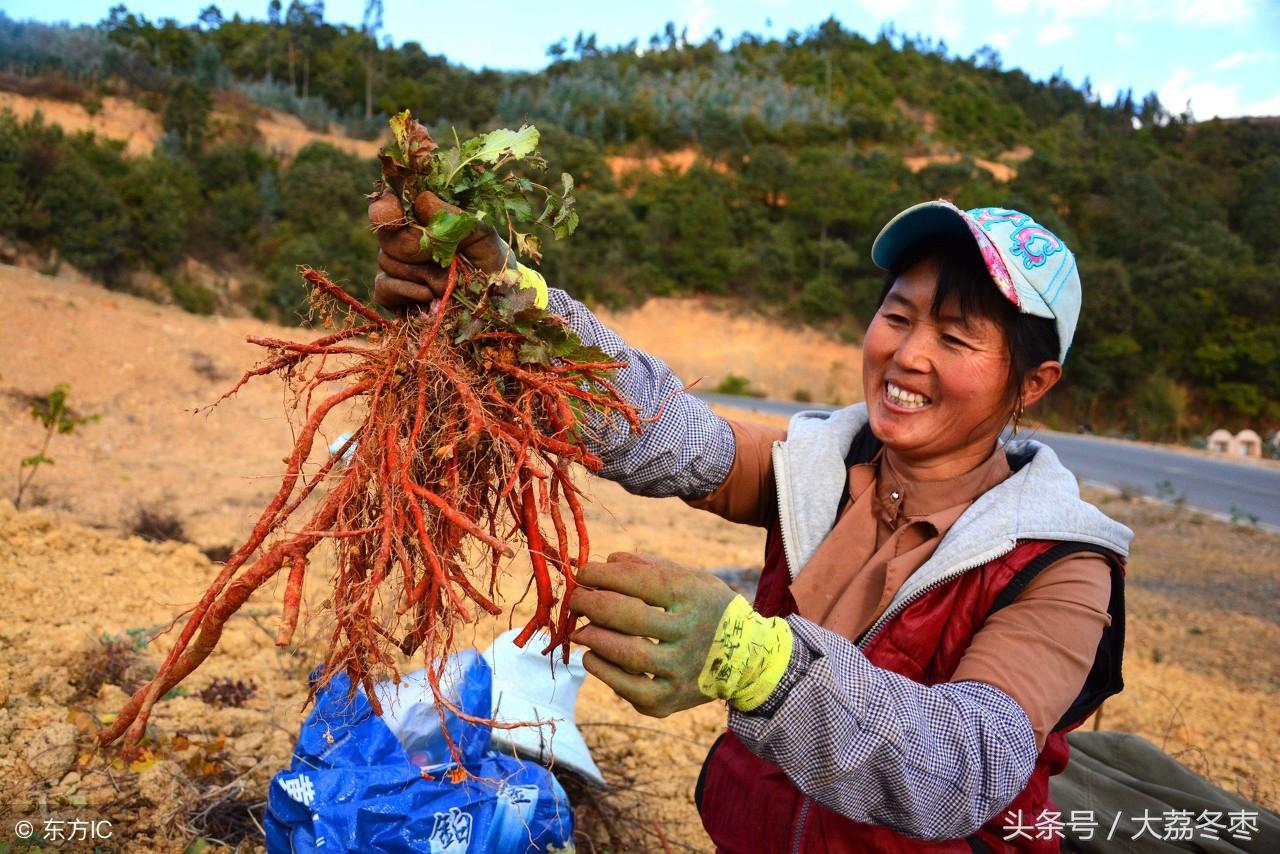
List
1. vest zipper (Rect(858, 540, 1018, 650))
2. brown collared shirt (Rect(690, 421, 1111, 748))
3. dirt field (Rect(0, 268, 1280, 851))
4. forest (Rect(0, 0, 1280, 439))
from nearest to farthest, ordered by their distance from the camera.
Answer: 1. brown collared shirt (Rect(690, 421, 1111, 748))
2. vest zipper (Rect(858, 540, 1018, 650))
3. dirt field (Rect(0, 268, 1280, 851))
4. forest (Rect(0, 0, 1280, 439))

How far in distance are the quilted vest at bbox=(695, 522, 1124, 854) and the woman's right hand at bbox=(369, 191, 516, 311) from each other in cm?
98

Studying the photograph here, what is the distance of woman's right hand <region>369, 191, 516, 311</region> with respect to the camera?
1.57 meters

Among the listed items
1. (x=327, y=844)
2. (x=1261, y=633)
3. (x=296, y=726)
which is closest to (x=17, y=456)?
(x=296, y=726)

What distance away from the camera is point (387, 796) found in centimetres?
177

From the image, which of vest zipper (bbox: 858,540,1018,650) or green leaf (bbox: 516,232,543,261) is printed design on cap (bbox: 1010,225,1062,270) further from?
green leaf (bbox: 516,232,543,261)

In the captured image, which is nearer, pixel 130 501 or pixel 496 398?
pixel 496 398

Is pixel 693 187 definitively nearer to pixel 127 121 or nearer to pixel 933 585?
pixel 127 121

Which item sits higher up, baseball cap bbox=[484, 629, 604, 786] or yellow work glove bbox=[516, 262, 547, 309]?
yellow work glove bbox=[516, 262, 547, 309]

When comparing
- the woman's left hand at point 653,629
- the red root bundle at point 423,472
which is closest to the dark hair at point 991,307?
the red root bundle at point 423,472

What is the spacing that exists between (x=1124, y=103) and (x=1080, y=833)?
5388cm

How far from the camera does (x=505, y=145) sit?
1.61m

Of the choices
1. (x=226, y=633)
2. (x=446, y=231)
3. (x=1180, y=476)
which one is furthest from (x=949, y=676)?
(x=1180, y=476)

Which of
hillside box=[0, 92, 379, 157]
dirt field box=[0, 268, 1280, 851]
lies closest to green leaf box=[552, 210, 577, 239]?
dirt field box=[0, 268, 1280, 851]

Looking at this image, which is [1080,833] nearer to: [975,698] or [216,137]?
[975,698]
